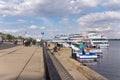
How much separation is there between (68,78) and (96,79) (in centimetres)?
1456

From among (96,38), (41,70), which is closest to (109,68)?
(41,70)

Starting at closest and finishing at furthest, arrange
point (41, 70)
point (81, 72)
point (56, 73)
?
point (56, 73) → point (41, 70) → point (81, 72)

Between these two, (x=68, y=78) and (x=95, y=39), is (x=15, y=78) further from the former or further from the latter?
(x=95, y=39)

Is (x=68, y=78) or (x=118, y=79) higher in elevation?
(x=68, y=78)

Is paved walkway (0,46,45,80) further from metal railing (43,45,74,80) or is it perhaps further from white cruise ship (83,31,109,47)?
white cruise ship (83,31,109,47)

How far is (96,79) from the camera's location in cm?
2330

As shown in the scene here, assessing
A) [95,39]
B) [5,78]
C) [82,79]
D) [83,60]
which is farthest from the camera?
[95,39]

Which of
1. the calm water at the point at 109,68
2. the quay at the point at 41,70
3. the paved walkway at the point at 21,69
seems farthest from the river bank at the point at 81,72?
the calm water at the point at 109,68

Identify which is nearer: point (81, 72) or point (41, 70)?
point (41, 70)

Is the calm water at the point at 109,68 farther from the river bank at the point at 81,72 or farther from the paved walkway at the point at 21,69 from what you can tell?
the paved walkway at the point at 21,69

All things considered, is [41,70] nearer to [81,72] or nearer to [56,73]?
[56,73]

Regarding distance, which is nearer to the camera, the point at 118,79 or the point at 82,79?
the point at 82,79

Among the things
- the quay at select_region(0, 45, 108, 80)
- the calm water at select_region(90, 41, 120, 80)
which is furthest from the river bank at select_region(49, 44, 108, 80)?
the calm water at select_region(90, 41, 120, 80)

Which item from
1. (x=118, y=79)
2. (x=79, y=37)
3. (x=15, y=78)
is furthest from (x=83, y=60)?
(x=79, y=37)
